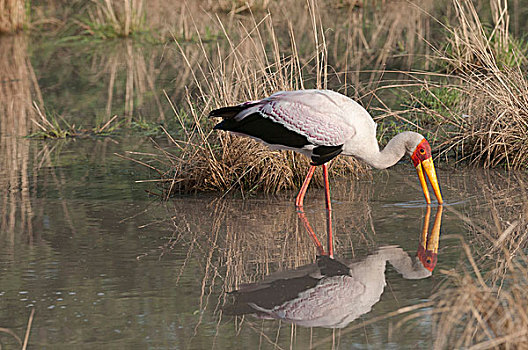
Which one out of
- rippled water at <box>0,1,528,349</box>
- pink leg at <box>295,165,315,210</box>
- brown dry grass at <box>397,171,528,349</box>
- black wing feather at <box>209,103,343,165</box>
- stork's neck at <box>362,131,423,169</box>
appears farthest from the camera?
pink leg at <box>295,165,315,210</box>

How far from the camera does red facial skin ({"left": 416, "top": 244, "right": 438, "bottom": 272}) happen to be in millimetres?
5064

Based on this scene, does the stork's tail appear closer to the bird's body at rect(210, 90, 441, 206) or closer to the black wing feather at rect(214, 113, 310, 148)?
the bird's body at rect(210, 90, 441, 206)

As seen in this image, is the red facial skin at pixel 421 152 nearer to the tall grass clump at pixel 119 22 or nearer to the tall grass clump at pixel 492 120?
the tall grass clump at pixel 492 120

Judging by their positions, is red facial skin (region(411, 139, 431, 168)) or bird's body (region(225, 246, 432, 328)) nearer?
bird's body (region(225, 246, 432, 328))

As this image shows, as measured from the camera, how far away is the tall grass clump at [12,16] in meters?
15.2

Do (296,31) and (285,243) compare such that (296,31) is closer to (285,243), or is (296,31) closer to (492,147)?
(492,147)

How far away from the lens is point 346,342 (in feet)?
13.4

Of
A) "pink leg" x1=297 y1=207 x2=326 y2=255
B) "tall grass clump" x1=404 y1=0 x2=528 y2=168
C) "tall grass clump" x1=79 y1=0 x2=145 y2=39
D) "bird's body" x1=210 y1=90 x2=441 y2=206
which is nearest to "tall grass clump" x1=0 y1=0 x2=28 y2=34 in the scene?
"tall grass clump" x1=79 y1=0 x2=145 y2=39

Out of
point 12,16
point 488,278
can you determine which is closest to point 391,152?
point 488,278

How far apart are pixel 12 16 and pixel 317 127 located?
10698mm

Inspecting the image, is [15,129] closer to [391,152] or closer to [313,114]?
[313,114]

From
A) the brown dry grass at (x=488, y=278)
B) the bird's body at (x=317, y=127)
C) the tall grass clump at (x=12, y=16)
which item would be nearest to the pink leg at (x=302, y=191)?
the bird's body at (x=317, y=127)

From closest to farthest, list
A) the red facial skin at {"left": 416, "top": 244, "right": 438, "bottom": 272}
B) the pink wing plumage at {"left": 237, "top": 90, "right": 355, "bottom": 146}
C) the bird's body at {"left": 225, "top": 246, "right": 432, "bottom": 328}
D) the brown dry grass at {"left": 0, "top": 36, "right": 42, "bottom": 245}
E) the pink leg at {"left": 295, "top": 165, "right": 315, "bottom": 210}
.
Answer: the bird's body at {"left": 225, "top": 246, "right": 432, "bottom": 328}, the red facial skin at {"left": 416, "top": 244, "right": 438, "bottom": 272}, the pink wing plumage at {"left": 237, "top": 90, "right": 355, "bottom": 146}, the pink leg at {"left": 295, "top": 165, "right": 315, "bottom": 210}, the brown dry grass at {"left": 0, "top": 36, "right": 42, "bottom": 245}

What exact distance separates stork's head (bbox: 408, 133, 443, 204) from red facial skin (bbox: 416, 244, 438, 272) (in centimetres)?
93
